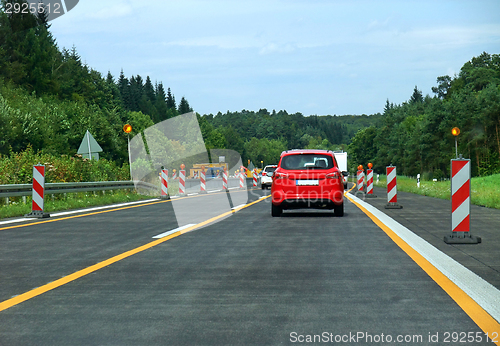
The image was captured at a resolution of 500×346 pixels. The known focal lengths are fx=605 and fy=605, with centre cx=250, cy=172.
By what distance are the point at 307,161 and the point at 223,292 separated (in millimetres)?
9491

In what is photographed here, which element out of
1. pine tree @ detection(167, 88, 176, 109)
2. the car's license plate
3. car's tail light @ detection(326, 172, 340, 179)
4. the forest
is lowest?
the car's license plate

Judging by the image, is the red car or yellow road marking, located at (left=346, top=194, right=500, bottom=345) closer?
yellow road marking, located at (left=346, top=194, right=500, bottom=345)

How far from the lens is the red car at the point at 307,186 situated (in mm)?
14203

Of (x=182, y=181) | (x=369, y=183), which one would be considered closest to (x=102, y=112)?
(x=182, y=181)

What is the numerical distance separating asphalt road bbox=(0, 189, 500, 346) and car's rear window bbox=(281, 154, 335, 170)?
4.52 m

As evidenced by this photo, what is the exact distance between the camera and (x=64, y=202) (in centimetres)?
1816

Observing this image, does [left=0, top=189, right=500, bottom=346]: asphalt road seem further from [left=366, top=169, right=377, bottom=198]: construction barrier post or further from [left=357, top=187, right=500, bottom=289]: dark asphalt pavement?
[left=366, top=169, right=377, bottom=198]: construction barrier post

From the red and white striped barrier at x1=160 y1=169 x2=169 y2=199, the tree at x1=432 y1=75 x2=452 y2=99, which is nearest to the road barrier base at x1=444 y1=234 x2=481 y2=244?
the red and white striped barrier at x1=160 y1=169 x2=169 y2=199

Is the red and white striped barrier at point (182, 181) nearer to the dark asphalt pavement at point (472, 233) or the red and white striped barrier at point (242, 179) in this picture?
the dark asphalt pavement at point (472, 233)

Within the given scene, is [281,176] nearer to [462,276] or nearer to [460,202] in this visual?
[460,202]

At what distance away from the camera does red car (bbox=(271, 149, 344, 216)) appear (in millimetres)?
14203

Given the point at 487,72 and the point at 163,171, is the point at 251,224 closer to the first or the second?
the point at 163,171

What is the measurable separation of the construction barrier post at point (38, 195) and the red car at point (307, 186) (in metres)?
5.51

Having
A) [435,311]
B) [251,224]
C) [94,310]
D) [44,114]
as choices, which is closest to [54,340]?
[94,310]
